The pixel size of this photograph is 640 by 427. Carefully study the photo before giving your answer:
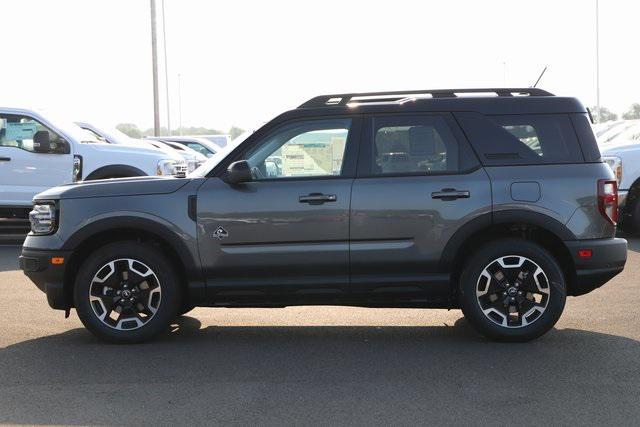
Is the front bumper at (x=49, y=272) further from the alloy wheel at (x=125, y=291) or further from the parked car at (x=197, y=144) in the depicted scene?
the parked car at (x=197, y=144)

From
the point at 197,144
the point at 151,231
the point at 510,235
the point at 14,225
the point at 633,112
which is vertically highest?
the point at 633,112

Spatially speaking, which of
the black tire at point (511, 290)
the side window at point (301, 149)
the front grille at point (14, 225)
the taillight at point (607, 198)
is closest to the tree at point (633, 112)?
the front grille at point (14, 225)

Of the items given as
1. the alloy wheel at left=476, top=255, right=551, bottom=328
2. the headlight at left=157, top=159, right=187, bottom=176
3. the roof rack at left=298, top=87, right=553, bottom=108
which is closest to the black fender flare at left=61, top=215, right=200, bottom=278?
the roof rack at left=298, top=87, right=553, bottom=108

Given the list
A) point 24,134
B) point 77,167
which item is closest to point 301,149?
point 77,167

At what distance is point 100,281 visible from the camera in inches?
283

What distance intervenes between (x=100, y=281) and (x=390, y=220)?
218 centimetres

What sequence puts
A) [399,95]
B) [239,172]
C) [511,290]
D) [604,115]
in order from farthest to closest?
[604,115], [399,95], [511,290], [239,172]

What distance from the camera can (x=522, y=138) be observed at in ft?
23.6

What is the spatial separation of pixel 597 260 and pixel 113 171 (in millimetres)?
8757

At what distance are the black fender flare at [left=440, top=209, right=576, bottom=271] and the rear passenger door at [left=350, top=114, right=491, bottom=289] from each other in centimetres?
4

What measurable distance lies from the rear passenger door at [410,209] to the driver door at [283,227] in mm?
123

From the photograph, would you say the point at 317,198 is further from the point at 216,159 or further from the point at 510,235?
the point at 510,235

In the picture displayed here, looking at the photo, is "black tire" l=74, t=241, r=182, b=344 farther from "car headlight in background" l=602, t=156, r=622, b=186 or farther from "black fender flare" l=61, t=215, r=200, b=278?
"car headlight in background" l=602, t=156, r=622, b=186

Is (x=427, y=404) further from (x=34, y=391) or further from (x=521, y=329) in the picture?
(x=34, y=391)
